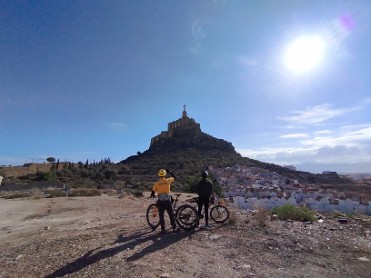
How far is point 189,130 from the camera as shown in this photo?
95.4 metres

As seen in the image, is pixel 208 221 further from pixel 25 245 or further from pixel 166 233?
pixel 25 245

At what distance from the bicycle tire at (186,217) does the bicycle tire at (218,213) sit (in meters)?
1.03

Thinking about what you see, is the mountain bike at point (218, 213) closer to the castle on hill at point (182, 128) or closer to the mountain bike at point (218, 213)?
the mountain bike at point (218, 213)

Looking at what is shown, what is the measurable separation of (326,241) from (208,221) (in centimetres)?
365

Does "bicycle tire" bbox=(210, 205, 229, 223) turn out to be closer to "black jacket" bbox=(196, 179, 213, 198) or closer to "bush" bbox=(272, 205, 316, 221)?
"black jacket" bbox=(196, 179, 213, 198)

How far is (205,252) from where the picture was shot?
754cm

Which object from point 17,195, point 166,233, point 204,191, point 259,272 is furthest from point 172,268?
→ point 17,195

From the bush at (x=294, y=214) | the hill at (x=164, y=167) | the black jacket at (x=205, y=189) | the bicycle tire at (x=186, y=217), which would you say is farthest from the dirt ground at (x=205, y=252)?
the hill at (x=164, y=167)

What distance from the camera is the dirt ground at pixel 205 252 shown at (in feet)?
21.3

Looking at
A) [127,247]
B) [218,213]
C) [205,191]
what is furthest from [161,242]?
[218,213]

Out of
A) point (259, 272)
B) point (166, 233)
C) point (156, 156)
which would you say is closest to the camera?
point (259, 272)

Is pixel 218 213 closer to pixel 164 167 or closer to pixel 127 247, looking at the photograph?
pixel 127 247

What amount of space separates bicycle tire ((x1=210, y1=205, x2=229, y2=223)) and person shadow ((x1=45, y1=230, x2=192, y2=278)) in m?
1.57

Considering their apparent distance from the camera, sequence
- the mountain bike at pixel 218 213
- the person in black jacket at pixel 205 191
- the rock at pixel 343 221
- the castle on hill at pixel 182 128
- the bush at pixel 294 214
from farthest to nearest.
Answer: the castle on hill at pixel 182 128
the bush at pixel 294 214
the rock at pixel 343 221
the mountain bike at pixel 218 213
the person in black jacket at pixel 205 191
